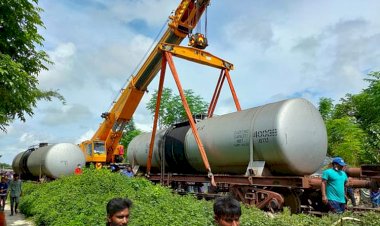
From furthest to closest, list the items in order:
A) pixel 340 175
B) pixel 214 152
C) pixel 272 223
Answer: pixel 214 152 < pixel 340 175 < pixel 272 223

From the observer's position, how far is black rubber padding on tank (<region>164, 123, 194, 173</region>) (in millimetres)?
15728

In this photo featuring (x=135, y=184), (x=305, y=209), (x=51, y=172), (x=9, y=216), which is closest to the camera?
A: (x=305, y=209)

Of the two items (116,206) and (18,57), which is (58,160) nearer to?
(18,57)

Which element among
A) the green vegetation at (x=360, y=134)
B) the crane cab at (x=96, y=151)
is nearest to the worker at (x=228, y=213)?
the crane cab at (x=96, y=151)

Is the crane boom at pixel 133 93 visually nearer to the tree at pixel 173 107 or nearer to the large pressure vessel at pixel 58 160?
the large pressure vessel at pixel 58 160

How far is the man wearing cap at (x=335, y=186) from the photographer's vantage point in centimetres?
772

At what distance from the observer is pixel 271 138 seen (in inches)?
431

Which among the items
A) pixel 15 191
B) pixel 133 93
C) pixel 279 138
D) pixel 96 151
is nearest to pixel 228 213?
pixel 279 138

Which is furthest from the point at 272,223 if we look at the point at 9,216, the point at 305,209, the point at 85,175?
the point at 9,216

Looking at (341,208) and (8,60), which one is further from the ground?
(8,60)

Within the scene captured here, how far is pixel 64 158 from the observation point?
24594 millimetres

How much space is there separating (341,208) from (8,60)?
24.7 feet

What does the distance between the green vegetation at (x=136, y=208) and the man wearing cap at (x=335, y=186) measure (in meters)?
1.18

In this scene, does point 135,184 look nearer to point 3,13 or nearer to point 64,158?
point 3,13
